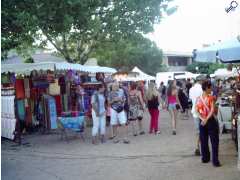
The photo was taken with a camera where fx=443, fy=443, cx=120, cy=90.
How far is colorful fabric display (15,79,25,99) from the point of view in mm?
14508

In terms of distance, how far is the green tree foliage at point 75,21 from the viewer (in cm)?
1180

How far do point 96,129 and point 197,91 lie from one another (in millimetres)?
3106

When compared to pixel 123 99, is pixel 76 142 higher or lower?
lower

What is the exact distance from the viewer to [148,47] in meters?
51.3

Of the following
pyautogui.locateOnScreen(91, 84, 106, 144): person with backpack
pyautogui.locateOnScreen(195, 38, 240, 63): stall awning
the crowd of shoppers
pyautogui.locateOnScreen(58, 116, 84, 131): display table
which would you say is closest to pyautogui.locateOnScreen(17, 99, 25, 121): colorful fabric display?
pyautogui.locateOnScreen(58, 116, 84, 131): display table

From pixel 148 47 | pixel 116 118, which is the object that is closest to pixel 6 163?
pixel 116 118

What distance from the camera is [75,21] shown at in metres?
15.2

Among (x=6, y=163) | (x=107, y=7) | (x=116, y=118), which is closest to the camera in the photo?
(x=6, y=163)

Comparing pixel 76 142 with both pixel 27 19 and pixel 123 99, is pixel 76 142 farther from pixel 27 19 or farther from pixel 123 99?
pixel 27 19

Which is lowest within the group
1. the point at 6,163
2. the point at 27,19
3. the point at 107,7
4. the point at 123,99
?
the point at 6,163

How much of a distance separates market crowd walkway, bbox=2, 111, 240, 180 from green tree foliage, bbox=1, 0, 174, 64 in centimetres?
309

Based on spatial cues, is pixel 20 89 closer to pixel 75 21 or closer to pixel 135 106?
pixel 75 21

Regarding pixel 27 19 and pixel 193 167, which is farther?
pixel 27 19

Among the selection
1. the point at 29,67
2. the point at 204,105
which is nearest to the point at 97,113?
the point at 29,67
